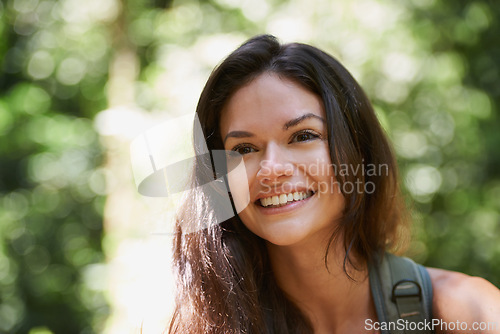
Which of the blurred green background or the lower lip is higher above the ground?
the blurred green background

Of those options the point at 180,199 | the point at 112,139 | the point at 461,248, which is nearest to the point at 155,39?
the point at 112,139

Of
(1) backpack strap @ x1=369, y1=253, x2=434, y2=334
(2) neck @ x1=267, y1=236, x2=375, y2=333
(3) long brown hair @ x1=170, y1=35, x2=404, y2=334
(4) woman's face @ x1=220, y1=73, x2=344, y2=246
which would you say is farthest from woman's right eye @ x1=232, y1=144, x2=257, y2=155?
(1) backpack strap @ x1=369, y1=253, x2=434, y2=334

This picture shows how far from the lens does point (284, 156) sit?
1.91 metres

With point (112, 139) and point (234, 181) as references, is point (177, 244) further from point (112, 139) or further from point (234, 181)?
point (112, 139)

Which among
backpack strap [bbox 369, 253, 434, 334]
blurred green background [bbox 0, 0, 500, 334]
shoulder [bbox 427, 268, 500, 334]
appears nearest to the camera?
shoulder [bbox 427, 268, 500, 334]

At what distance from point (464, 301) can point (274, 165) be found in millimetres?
975

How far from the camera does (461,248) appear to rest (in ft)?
13.1

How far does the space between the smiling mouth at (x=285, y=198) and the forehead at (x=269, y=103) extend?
286 mm

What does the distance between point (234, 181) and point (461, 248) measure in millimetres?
2748

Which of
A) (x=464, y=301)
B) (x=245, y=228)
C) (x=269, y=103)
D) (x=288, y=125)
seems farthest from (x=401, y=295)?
(x=269, y=103)

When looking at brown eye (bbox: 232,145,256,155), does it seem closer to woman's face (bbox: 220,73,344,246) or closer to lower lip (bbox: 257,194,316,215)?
woman's face (bbox: 220,73,344,246)

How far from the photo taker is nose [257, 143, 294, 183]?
1.88 meters

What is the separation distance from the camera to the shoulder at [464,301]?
1.87 metres

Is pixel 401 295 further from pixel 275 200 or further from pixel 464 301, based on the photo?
pixel 275 200
